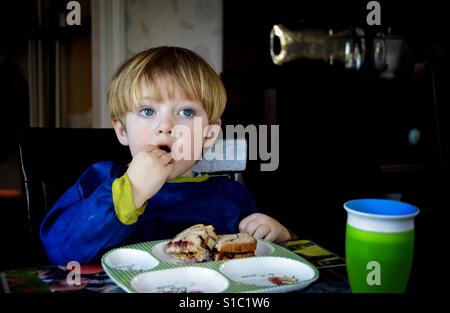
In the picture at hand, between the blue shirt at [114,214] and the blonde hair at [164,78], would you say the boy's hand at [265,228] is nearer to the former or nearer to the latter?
the blue shirt at [114,214]

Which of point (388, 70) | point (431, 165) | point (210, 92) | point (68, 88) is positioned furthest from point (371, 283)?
point (388, 70)

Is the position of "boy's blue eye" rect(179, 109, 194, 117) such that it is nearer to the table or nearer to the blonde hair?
the blonde hair

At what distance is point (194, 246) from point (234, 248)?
0.14ft

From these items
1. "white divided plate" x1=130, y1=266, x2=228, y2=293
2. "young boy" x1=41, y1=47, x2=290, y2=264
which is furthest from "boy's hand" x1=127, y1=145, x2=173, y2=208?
"white divided plate" x1=130, y1=266, x2=228, y2=293

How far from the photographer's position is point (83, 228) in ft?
1.96

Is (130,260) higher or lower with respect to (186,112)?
lower

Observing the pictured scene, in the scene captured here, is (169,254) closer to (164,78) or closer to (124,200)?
(124,200)

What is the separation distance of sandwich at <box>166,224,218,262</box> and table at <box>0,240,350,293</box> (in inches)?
3.2

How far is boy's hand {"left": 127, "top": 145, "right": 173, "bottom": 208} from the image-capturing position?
581 mm

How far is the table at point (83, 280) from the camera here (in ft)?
1.52

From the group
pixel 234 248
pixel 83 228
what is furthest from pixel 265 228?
pixel 83 228

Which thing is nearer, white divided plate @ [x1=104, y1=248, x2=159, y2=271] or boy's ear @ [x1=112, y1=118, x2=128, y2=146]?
white divided plate @ [x1=104, y1=248, x2=159, y2=271]

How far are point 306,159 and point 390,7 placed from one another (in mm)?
663

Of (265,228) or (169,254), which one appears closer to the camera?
(169,254)
